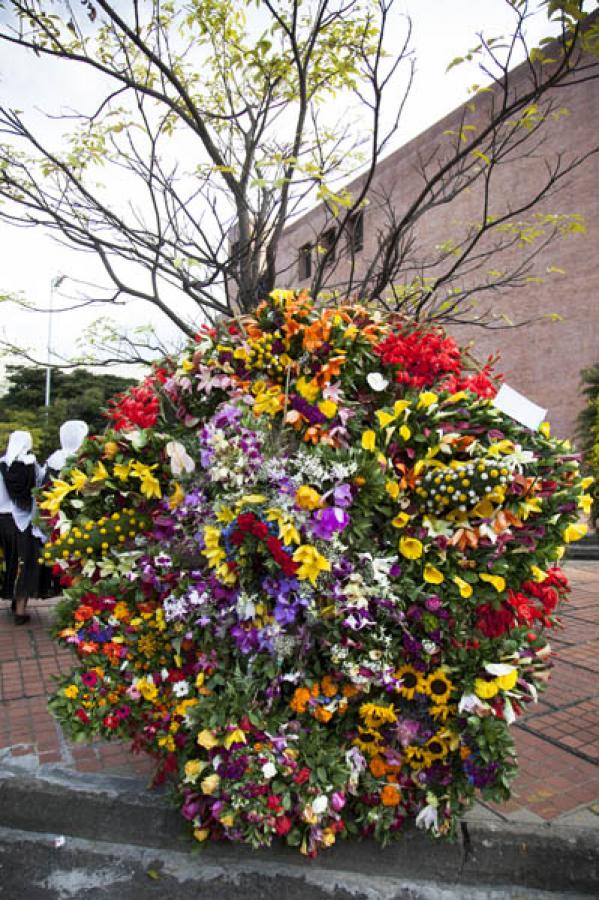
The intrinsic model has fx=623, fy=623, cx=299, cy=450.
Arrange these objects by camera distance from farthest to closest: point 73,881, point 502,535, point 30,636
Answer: point 30,636 < point 73,881 < point 502,535

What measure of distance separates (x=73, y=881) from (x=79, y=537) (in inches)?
49.1

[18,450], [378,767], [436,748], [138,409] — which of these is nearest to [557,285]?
[18,450]

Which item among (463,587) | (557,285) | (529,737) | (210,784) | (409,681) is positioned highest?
(557,285)

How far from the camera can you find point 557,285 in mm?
16281

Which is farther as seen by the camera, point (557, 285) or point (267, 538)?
point (557, 285)

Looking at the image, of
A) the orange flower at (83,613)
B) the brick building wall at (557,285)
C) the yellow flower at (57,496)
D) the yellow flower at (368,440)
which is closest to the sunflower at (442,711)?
the yellow flower at (368,440)

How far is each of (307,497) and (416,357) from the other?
0.73 metres

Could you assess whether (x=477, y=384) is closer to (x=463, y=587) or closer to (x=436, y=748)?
(x=463, y=587)

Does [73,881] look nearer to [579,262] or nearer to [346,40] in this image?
[346,40]

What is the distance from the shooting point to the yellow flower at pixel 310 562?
1984 millimetres

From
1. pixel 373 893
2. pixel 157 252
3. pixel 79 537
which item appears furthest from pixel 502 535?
pixel 157 252

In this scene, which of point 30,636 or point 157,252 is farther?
point 30,636

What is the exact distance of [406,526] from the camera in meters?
2.13

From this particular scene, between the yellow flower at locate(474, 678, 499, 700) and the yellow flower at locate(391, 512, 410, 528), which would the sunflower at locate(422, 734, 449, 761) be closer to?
the yellow flower at locate(474, 678, 499, 700)
